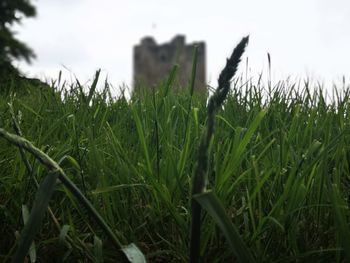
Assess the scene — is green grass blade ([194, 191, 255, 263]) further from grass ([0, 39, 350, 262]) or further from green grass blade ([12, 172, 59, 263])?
green grass blade ([12, 172, 59, 263])

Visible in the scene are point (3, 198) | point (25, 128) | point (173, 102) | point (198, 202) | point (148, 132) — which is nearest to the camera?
point (198, 202)

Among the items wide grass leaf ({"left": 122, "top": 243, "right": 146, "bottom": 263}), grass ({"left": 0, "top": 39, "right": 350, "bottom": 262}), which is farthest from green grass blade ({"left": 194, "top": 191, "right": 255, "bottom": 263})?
wide grass leaf ({"left": 122, "top": 243, "right": 146, "bottom": 263})

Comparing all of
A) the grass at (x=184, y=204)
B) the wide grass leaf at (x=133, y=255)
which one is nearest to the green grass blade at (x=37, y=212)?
the grass at (x=184, y=204)

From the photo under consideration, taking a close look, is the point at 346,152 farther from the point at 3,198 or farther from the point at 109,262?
the point at 3,198

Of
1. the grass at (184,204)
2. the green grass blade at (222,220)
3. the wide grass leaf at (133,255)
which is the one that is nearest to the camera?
the green grass blade at (222,220)

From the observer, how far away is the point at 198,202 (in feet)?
2.11

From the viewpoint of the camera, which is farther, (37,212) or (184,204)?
(184,204)

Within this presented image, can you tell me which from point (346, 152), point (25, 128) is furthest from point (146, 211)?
point (25, 128)

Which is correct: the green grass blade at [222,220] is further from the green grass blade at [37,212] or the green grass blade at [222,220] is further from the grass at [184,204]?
the green grass blade at [37,212]

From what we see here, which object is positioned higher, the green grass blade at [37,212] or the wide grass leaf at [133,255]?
the green grass blade at [37,212]

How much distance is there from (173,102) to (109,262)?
977mm

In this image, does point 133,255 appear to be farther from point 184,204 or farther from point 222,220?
point 184,204

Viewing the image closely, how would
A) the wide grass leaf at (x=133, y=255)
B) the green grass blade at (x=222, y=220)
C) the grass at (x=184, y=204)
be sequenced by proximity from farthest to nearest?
the grass at (x=184, y=204)
the wide grass leaf at (x=133, y=255)
the green grass blade at (x=222, y=220)

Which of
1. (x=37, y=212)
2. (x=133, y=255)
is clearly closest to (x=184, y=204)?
(x=133, y=255)
